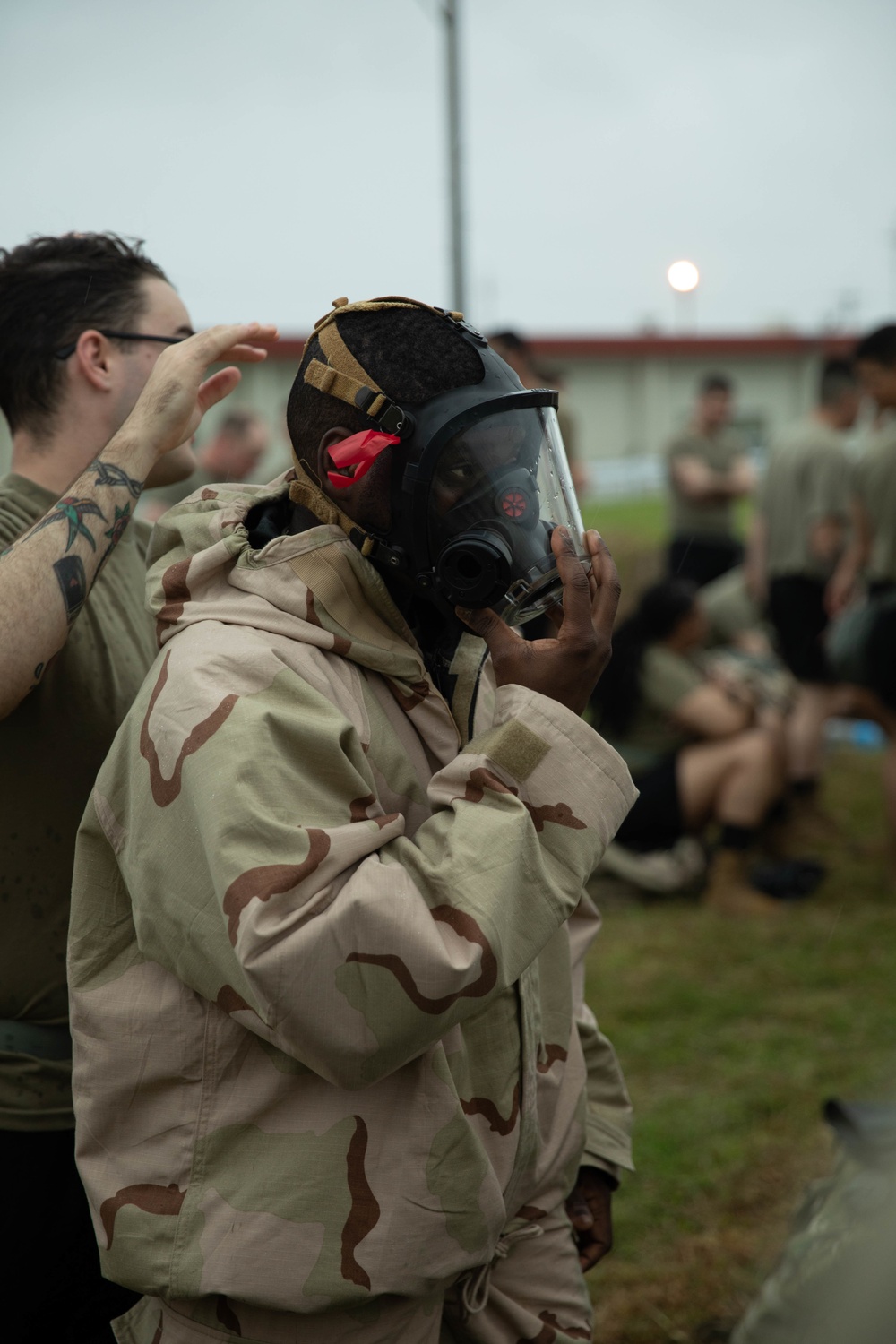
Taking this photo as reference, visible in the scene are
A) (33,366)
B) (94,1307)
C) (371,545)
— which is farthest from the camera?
(33,366)

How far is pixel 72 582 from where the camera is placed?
2.02m

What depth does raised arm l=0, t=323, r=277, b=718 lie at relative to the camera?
6.41 feet

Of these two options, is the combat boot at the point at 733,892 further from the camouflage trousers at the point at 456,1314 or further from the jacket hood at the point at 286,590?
the jacket hood at the point at 286,590

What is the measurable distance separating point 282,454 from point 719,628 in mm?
7397

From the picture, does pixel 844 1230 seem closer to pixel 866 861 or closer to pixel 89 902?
pixel 89 902

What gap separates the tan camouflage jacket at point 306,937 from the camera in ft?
4.90

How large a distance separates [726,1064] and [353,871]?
338 cm

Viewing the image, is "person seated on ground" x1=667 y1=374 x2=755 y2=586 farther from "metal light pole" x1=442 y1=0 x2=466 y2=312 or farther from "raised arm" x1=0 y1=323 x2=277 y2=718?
"raised arm" x1=0 y1=323 x2=277 y2=718

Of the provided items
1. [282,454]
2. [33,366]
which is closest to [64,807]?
[33,366]

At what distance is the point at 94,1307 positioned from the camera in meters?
2.14

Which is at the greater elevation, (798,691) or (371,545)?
(371,545)

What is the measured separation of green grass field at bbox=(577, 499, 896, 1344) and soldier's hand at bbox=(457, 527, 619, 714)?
1.03 m

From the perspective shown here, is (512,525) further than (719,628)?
No

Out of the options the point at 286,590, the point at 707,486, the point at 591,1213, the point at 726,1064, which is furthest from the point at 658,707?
the point at 286,590
